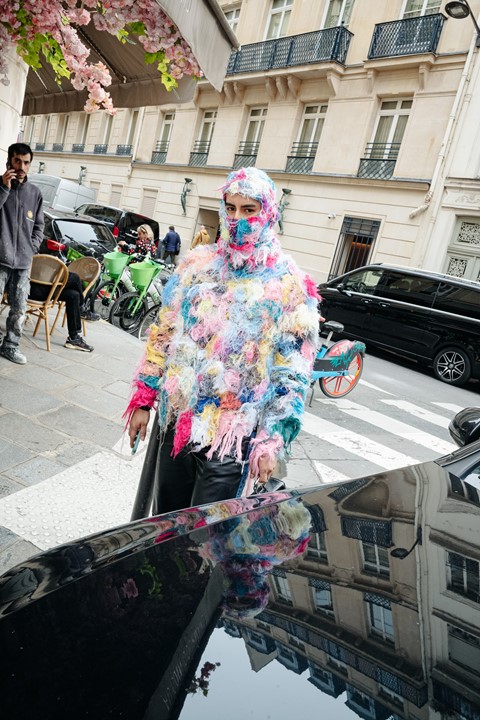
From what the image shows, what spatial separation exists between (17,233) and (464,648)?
4687 mm

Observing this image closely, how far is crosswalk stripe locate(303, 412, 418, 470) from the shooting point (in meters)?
4.76

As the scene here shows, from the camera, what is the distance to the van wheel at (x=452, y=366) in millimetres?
9656

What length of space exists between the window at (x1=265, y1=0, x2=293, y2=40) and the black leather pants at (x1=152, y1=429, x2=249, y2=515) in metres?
22.9

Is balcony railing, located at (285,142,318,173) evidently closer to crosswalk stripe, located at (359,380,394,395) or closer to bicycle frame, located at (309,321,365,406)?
crosswalk stripe, located at (359,380,394,395)

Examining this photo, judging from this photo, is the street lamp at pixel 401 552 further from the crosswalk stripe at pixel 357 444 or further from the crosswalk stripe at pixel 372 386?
the crosswalk stripe at pixel 372 386

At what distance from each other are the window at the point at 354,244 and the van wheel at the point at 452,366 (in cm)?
762

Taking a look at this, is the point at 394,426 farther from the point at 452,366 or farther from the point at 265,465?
the point at 452,366

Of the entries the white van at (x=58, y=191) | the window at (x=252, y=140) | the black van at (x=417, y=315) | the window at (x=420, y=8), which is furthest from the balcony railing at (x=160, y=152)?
the black van at (x=417, y=315)

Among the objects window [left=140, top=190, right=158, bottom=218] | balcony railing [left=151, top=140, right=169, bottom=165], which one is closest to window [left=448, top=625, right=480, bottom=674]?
window [left=140, top=190, right=158, bottom=218]

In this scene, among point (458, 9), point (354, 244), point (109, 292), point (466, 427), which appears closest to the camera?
point (466, 427)

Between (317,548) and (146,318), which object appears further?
(146,318)

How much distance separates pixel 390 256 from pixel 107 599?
641 inches

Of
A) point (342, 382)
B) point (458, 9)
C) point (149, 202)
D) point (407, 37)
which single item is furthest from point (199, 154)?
point (342, 382)

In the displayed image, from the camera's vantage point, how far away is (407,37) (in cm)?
1617
